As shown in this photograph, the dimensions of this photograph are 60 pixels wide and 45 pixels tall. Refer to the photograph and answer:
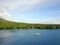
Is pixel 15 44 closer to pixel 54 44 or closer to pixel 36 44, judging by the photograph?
pixel 36 44

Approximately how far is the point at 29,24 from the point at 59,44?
123 m

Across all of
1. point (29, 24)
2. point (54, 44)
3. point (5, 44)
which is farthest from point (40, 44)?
point (29, 24)

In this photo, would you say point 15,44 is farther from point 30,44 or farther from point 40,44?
point 40,44

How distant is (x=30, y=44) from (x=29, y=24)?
122669mm

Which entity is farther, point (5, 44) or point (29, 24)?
point (29, 24)

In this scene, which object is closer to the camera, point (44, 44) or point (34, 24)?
point (44, 44)

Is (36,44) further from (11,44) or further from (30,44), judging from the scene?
(11,44)

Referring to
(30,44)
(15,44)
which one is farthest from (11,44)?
(30,44)

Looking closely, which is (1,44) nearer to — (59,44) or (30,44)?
(30,44)

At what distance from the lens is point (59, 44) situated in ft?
142

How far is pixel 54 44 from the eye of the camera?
43469 mm

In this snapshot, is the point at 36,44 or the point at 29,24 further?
the point at 29,24

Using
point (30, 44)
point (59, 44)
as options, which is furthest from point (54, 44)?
point (30, 44)

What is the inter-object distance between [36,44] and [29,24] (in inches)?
4823
